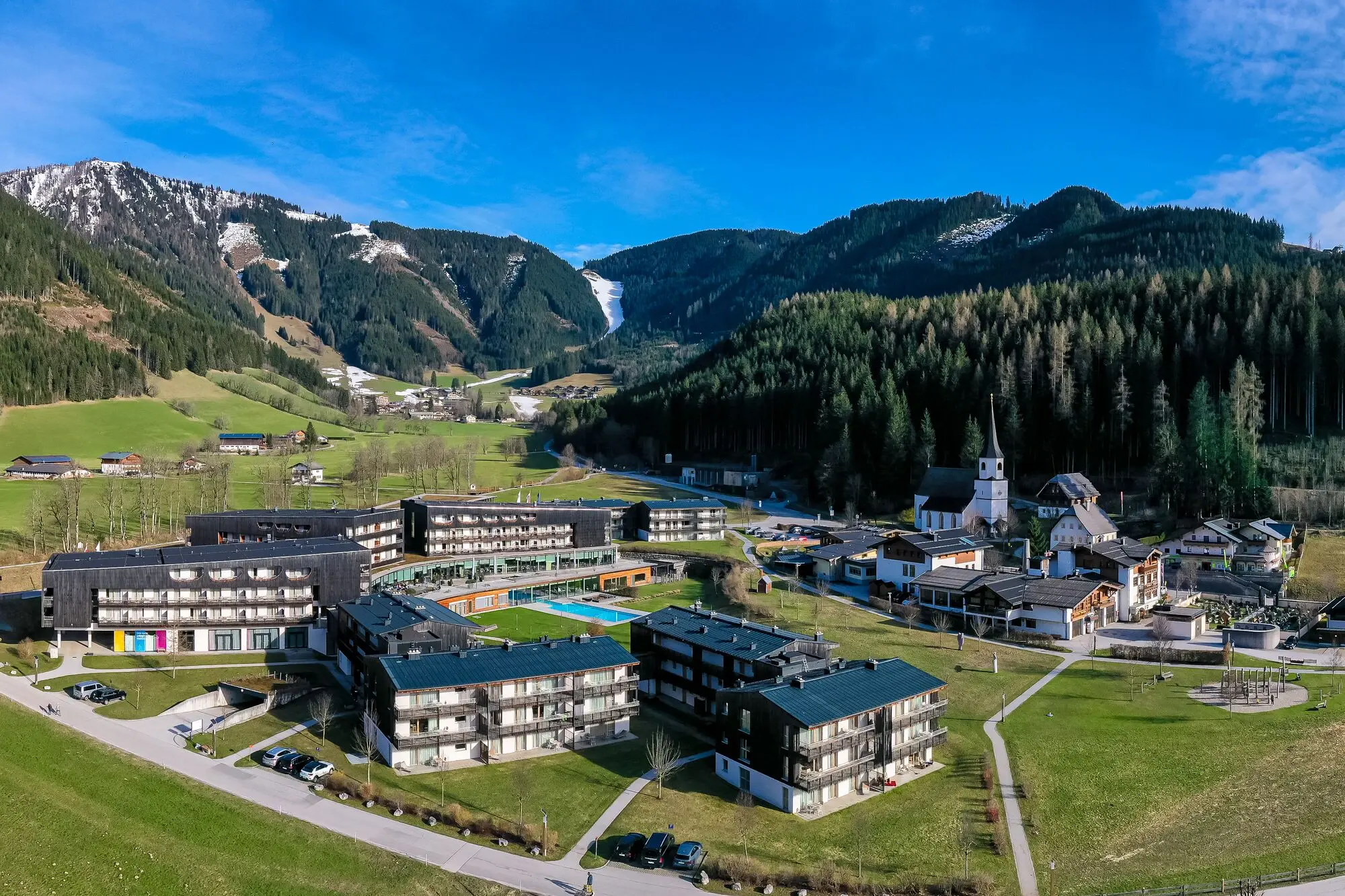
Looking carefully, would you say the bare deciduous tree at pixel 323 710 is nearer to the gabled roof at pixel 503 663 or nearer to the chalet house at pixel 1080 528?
the gabled roof at pixel 503 663

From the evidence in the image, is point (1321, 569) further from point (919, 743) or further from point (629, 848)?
point (629, 848)

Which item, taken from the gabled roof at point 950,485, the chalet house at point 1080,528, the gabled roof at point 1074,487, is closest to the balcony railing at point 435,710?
→ the chalet house at point 1080,528

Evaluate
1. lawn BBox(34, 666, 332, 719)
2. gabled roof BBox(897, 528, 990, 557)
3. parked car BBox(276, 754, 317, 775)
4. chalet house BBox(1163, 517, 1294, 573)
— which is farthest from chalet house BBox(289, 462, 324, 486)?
chalet house BBox(1163, 517, 1294, 573)

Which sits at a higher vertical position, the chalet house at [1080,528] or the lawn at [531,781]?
the chalet house at [1080,528]

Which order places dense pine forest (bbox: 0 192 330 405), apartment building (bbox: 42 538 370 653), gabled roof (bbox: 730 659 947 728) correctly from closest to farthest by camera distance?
gabled roof (bbox: 730 659 947 728) < apartment building (bbox: 42 538 370 653) < dense pine forest (bbox: 0 192 330 405)

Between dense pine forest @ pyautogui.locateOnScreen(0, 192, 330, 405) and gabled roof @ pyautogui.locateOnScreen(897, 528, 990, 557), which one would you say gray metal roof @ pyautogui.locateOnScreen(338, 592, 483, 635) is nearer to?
gabled roof @ pyautogui.locateOnScreen(897, 528, 990, 557)

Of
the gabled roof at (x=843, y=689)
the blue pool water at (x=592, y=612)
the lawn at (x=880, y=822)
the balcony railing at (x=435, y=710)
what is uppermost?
the gabled roof at (x=843, y=689)
